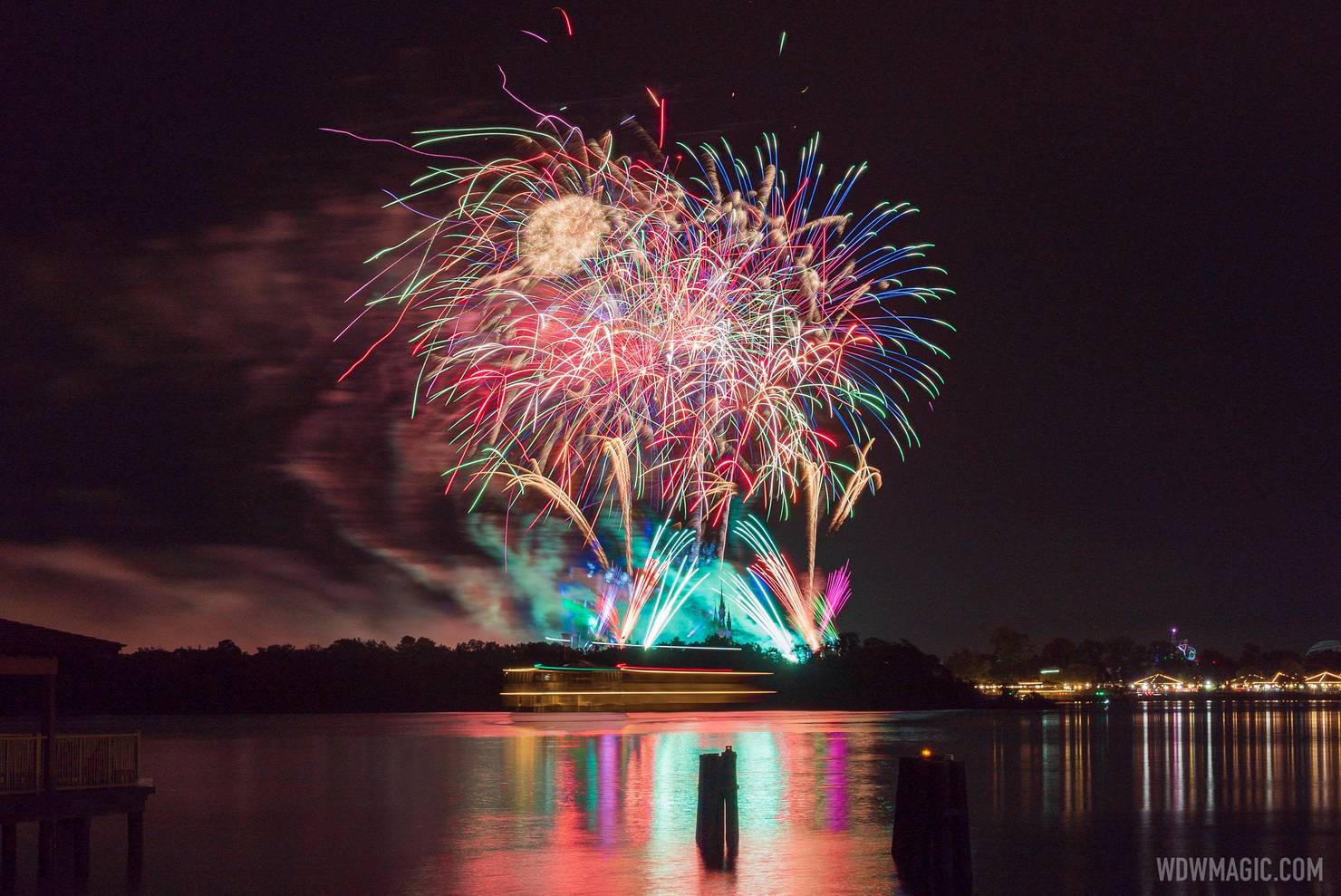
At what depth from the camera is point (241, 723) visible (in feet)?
265

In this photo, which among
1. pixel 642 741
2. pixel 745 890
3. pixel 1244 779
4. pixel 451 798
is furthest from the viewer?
pixel 642 741

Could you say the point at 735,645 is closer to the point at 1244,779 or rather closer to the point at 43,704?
the point at 1244,779

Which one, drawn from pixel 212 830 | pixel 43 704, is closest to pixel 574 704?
pixel 212 830

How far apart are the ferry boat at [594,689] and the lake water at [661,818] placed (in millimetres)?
32131

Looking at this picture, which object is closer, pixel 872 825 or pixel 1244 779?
pixel 872 825

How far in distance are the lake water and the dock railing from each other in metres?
1.21

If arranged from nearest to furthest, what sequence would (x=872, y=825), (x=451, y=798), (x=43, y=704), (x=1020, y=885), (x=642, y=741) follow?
1. (x=1020, y=885)
2. (x=43, y=704)
3. (x=872, y=825)
4. (x=451, y=798)
5. (x=642, y=741)

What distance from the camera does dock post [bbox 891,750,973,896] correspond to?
619 inches

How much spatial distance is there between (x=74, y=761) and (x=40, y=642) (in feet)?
6.39

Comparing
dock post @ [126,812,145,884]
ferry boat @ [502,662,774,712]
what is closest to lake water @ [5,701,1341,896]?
dock post @ [126,812,145,884]

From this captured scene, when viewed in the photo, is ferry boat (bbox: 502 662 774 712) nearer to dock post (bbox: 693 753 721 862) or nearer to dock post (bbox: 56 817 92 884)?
dock post (bbox: 693 753 721 862)

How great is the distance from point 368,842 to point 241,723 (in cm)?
6410

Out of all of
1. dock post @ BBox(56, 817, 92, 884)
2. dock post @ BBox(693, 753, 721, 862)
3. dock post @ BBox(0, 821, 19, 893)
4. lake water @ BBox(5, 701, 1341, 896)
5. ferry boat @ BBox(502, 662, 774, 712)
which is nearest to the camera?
dock post @ BBox(0, 821, 19, 893)

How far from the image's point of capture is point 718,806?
61.4 feet
